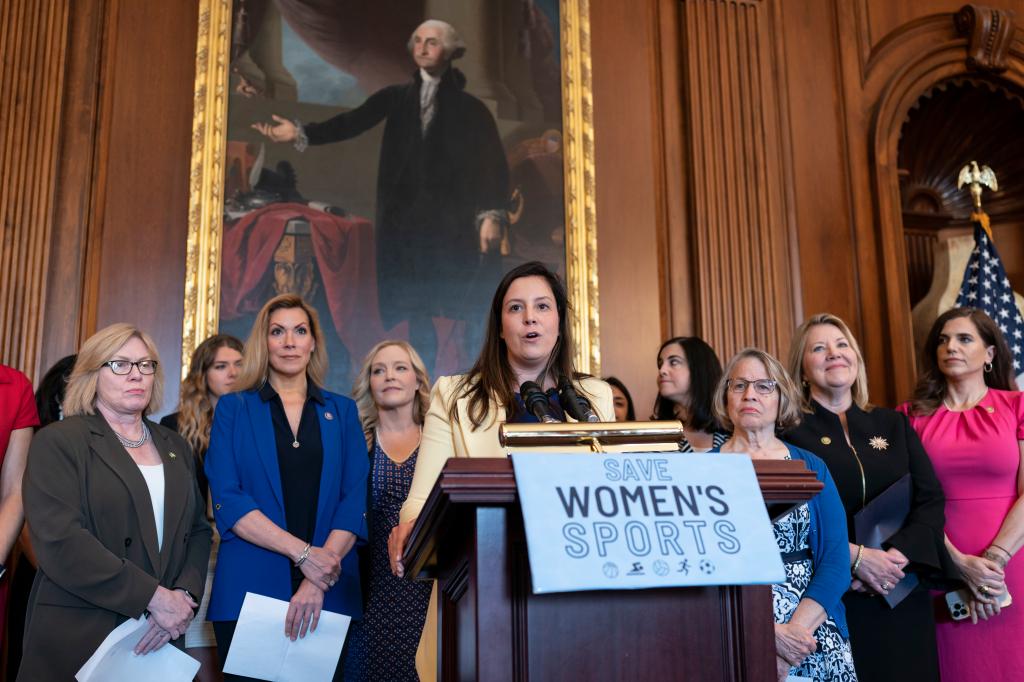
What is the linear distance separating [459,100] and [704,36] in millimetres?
1621

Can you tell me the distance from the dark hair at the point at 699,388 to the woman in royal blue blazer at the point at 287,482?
1.40 metres

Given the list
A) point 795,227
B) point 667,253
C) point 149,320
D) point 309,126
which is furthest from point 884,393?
point 149,320

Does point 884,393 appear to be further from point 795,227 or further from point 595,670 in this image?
point 595,670

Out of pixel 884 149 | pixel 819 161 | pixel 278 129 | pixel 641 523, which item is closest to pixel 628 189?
pixel 819 161

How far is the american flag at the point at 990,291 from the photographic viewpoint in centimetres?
602

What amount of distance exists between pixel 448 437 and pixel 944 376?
2501 mm

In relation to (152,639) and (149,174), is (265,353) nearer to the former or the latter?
(152,639)

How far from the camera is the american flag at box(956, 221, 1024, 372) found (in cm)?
602

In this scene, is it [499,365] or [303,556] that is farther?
[303,556]

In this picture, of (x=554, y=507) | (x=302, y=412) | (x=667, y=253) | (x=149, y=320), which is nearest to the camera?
(x=554, y=507)

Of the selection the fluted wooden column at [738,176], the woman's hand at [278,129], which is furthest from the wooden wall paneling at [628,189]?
the woman's hand at [278,129]

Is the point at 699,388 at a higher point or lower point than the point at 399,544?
higher

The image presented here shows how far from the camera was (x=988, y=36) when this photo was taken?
6.49 metres

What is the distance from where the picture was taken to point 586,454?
1.71 m
